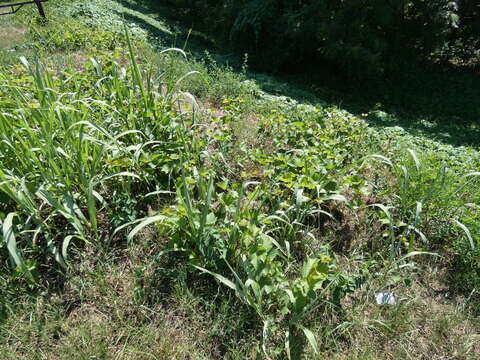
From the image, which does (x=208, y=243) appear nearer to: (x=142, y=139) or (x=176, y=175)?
(x=176, y=175)

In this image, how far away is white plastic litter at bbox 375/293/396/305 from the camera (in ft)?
5.29

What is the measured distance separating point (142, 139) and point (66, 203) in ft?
2.33

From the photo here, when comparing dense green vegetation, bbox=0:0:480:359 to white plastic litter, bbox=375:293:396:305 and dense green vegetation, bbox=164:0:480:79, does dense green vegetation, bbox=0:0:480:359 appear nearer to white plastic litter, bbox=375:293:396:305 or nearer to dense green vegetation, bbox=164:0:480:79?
white plastic litter, bbox=375:293:396:305

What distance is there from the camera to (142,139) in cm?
217

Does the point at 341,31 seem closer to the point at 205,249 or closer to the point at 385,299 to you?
the point at 385,299

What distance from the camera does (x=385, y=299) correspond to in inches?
63.8

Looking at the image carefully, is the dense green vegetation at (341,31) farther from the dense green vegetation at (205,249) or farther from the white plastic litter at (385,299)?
the white plastic litter at (385,299)

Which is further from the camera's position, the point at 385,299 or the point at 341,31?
the point at 341,31

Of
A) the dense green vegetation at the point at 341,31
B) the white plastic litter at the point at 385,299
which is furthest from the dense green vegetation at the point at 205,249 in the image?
the dense green vegetation at the point at 341,31

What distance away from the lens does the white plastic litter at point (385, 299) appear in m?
1.61

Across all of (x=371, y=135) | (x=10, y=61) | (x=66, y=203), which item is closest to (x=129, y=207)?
(x=66, y=203)

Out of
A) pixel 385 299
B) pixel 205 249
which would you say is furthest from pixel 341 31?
pixel 205 249

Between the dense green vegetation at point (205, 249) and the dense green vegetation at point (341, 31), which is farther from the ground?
the dense green vegetation at point (341, 31)

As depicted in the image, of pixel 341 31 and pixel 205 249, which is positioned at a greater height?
pixel 341 31
